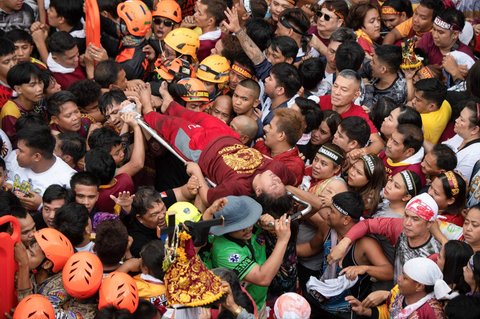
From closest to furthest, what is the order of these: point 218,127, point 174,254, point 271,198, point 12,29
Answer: point 174,254 → point 271,198 → point 218,127 → point 12,29

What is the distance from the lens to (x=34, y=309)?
524 centimetres

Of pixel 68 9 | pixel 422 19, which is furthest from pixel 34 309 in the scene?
pixel 422 19

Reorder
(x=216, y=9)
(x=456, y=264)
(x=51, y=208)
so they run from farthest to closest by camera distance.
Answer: (x=216, y=9) → (x=51, y=208) → (x=456, y=264)

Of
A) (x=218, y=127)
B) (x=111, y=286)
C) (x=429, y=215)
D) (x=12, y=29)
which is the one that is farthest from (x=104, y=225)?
(x=12, y=29)

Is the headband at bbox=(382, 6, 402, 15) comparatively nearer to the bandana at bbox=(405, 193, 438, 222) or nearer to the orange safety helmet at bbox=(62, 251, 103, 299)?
the bandana at bbox=(405, 193, 438, 222)

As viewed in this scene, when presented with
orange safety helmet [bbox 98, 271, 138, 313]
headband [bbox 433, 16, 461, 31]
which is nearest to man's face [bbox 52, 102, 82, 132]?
orange safety helmet [bbox 98, 271, 138, 313]

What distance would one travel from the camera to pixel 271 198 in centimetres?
632

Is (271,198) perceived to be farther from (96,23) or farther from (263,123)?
(96,23)

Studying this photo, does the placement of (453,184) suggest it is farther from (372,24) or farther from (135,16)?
(135,16)

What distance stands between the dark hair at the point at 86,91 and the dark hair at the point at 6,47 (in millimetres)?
618

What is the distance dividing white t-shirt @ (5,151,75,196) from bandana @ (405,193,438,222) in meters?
2.58

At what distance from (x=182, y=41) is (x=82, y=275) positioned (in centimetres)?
351

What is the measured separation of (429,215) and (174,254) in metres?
2.03

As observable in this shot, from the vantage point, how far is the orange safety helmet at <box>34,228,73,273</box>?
572cm
